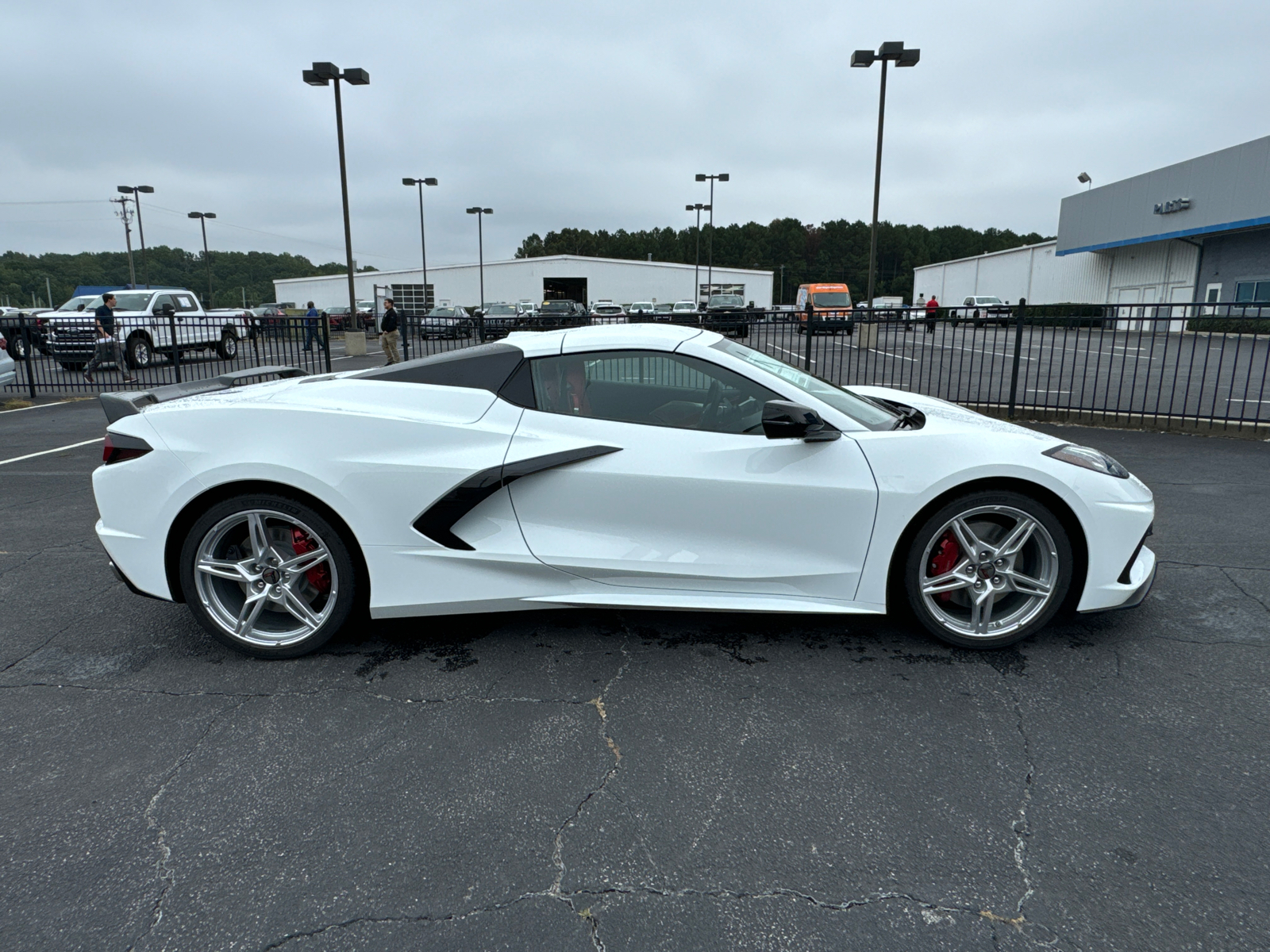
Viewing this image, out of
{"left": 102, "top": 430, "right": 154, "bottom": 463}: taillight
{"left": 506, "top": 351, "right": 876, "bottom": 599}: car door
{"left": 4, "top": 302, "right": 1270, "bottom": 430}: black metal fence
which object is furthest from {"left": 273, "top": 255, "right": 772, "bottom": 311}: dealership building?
{"left": 506, "top": 351, "right": 876, "bottom": 599}: car door

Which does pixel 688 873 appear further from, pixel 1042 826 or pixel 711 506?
pixel 711 506

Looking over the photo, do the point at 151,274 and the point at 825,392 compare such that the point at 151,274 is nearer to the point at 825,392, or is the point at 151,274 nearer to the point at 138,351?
the point at 138,351

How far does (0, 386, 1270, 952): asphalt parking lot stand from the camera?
6.60 ft

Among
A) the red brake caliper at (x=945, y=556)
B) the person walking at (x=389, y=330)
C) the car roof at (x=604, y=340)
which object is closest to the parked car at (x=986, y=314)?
the red brake caliper at (x=945, y=556)

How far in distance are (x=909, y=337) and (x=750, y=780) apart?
30.1 ft

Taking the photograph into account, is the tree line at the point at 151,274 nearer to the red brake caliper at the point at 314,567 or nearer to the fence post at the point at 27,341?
the fence post at the point at 27,341

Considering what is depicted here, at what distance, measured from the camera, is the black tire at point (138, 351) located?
52.6 feet

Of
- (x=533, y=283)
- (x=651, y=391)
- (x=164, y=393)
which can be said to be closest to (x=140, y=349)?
(x=164, y=393)

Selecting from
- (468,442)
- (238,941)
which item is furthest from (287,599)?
(238,941)

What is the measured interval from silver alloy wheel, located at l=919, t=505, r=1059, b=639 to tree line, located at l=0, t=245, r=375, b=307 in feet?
348

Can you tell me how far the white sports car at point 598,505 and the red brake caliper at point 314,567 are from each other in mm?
10

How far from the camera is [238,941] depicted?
1.94 meters

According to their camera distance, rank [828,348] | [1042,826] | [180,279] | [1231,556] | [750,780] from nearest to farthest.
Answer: [1042,826] < [750,780] < [1231,556] < [828,348] < [180,279]

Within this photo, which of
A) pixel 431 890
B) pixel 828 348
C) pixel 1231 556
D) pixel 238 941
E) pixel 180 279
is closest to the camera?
pixel 238 941
